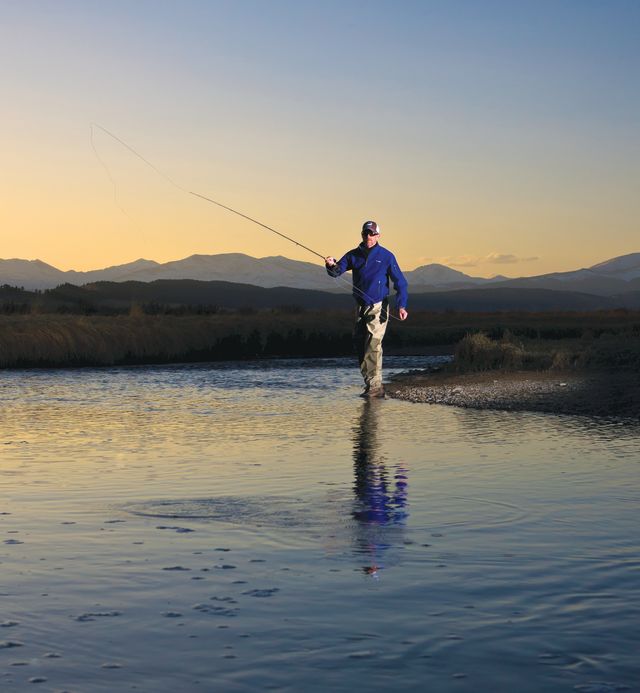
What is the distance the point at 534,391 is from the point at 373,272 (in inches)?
118

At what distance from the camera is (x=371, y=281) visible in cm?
1798

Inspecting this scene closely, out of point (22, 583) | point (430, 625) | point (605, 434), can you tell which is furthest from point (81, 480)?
point (605, 434)

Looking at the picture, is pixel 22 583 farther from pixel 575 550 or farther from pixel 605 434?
pixel 605 434

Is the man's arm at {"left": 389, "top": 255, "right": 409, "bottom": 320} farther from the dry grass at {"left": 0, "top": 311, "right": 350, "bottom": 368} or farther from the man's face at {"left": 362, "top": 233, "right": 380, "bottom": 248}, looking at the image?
the dry grass at {"left": 0, "top": 311, "right": 350, "bottom": 368}

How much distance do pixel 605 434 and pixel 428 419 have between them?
8.80ft

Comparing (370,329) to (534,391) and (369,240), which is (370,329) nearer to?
(369,240)

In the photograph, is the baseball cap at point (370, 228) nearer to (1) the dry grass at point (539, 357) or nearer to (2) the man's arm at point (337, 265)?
(2) the man's arm at point (337, 265)

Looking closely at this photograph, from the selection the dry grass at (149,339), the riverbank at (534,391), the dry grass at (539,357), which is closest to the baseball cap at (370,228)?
the riverbank at (534,391)

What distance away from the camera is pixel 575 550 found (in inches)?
277

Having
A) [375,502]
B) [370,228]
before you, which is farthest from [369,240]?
[375,502]

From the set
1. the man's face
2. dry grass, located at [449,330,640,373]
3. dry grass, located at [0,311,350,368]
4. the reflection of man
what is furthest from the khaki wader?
dry grass, located at [0,311,350,368]

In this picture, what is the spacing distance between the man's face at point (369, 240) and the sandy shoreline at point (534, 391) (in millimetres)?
2514

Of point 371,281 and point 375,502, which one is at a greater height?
point 371,281

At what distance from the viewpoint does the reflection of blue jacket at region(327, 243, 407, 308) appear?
18.0 m
